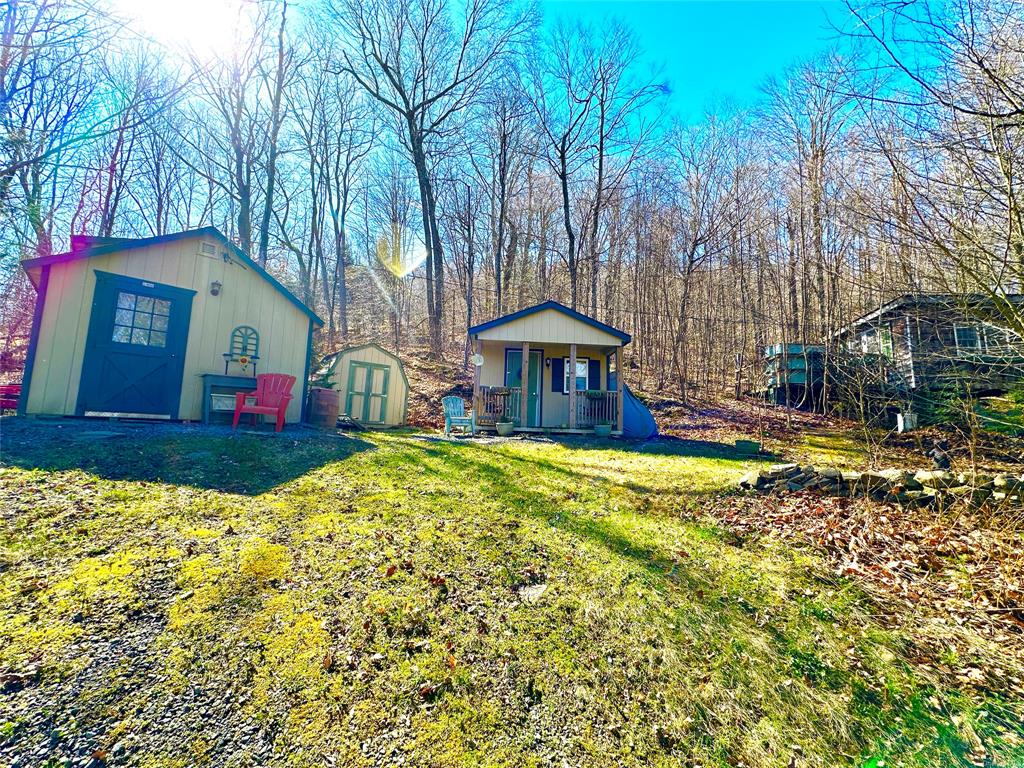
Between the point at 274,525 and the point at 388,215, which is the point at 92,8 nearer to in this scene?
the point at 274,525

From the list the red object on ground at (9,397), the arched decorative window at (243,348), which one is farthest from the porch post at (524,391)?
the red object on ground at (9,397)

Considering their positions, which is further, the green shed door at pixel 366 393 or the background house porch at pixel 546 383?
the background house porch at pixel 546 383

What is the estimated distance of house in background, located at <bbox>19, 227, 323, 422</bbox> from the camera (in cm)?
677

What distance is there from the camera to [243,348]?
8547 millimetres

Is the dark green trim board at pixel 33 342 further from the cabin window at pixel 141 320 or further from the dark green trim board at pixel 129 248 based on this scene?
the cabin window at pixel 141 320

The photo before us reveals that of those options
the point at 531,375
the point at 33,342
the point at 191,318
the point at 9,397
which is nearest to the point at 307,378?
the point at 191,318

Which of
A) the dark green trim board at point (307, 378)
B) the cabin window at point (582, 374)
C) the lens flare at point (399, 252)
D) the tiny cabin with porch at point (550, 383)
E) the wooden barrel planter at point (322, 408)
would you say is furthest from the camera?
the lens flare at point (399, 252)

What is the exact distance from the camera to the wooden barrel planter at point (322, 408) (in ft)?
31.7

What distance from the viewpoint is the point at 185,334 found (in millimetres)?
7832

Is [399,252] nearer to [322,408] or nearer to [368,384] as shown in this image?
[368,384]

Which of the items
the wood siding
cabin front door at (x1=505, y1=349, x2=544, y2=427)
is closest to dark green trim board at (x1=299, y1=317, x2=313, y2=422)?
the wood siding

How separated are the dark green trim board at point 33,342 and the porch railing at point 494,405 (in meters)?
8.32

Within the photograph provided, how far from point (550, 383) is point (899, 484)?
349 inches

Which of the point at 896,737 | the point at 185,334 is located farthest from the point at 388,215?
the point at 896,737
